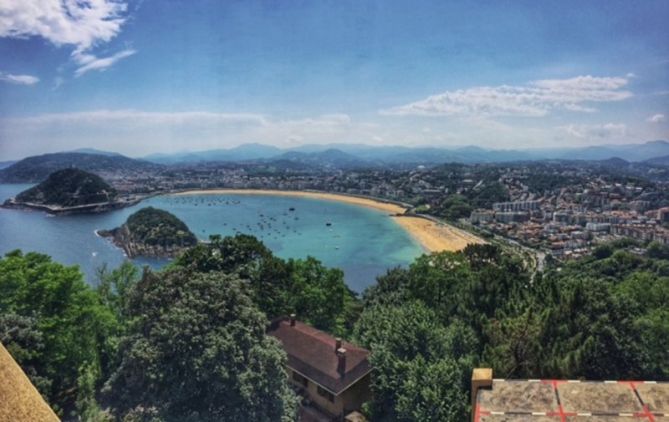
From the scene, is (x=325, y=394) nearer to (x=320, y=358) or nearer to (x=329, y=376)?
(x=329, y=376)

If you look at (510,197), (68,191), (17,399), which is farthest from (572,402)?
(510,197)

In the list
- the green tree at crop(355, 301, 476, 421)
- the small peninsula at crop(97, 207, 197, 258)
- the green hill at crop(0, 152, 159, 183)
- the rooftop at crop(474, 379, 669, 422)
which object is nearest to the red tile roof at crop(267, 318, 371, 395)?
the green tree at crop(355, 301, 476, 421)

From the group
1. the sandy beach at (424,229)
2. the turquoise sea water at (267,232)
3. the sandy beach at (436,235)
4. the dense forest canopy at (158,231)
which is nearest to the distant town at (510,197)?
the sandy beach at (436,235)

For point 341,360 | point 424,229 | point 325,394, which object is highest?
point 341,360

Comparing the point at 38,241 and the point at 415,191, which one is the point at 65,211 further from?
the point at 415,191

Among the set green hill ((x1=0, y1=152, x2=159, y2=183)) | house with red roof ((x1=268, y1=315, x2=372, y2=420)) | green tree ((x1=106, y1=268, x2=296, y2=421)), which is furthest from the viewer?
green hill ((x1=0, y1=152, x2=159, y2=183))

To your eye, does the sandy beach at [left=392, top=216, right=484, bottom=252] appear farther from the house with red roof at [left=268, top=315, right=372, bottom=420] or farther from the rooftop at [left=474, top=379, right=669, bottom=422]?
the rooftop at [left=474, top=379, right=669, bottom=422]
